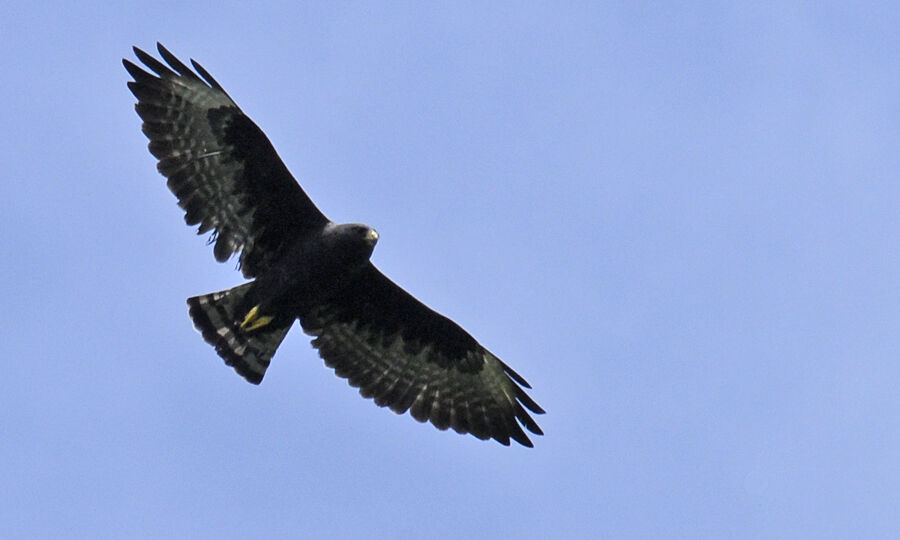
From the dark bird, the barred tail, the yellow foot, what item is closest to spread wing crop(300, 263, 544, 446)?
the dark bird

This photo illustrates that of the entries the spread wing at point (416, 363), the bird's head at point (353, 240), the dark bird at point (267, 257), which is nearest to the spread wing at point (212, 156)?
the dark bird at point (267, 257)

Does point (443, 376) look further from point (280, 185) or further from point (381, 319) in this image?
point (280, 185)

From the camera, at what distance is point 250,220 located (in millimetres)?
18375

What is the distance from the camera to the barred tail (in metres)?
18.6

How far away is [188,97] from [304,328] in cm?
296

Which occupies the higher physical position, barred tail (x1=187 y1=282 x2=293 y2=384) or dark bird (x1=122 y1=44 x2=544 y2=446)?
dark bird (x1=122 y1=44 x2=544 y2=446)

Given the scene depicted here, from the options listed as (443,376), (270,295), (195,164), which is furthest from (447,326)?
(195,164)

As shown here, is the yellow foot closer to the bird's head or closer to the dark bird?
the dark bird

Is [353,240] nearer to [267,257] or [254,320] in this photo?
[267,257]

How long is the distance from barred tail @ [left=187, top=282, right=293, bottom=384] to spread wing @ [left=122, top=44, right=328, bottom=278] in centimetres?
54

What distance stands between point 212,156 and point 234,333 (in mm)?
1982

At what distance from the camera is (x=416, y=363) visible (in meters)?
19.6

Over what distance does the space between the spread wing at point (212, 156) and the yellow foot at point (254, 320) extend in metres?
0.66

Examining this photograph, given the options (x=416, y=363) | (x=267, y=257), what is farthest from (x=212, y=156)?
(x=416, y=363)
